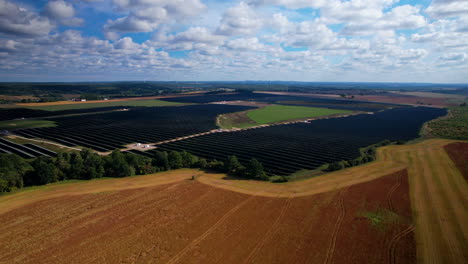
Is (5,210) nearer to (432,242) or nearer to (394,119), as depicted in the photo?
(432,242)

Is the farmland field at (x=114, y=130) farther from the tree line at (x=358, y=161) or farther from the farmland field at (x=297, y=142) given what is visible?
the tree line at (x=358, y=161)

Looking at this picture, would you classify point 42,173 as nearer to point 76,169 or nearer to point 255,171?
point 76,169

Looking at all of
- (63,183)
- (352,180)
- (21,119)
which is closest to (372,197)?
(352,180)

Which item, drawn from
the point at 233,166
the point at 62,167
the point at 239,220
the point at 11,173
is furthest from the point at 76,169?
the point at 239,220

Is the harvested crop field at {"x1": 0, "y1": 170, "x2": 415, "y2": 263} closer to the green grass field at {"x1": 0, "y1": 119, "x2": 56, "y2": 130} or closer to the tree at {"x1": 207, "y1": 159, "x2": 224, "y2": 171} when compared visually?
the tree at {"x1": 207, "y1": 159, "x2": 224, "y2": 171}

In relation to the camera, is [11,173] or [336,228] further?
[11,173]

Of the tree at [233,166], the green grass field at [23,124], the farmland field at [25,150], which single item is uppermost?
the green grass field at [23,124]

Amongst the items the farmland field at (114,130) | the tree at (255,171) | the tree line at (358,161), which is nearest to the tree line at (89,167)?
the tree at (255,171)
